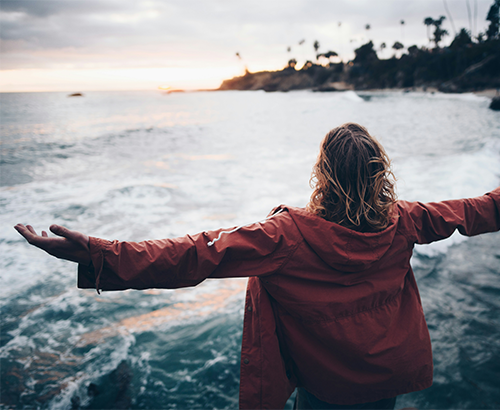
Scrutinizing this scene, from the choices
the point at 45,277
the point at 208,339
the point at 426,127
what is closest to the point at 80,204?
the point at 45,277

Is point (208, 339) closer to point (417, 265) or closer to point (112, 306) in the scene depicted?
point (112, 306)

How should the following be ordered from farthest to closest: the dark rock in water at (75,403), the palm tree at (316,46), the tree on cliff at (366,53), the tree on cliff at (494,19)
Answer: the palm tree at (316,46)
the tree on cliff at (366,53)
the tree on cliff at (494,19)
the dark rock in water at (75,403)

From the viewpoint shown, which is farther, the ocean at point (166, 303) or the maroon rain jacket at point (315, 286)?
the ocean at point (166, 303)

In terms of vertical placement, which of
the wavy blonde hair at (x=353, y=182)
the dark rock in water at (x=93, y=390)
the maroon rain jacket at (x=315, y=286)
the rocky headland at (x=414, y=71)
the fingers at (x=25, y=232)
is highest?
the rocky headland at (x=414, y=71)

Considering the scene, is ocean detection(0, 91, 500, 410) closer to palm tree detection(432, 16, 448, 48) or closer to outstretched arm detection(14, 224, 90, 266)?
outstretched arm detection(14, 224, 90, 266)

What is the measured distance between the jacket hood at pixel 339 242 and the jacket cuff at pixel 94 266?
79 cm

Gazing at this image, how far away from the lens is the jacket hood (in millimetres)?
1278

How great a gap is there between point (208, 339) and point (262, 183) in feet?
21.8

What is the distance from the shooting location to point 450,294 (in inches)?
156

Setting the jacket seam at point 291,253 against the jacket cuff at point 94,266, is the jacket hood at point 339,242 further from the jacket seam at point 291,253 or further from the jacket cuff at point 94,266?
the jacket cuff at point 94,266

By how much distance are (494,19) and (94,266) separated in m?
88.4

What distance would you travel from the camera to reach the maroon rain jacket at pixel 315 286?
1.20 metres

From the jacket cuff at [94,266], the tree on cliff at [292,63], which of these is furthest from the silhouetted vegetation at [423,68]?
the jacket cuff at [94,266]

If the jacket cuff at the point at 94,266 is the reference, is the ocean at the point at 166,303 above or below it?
below
